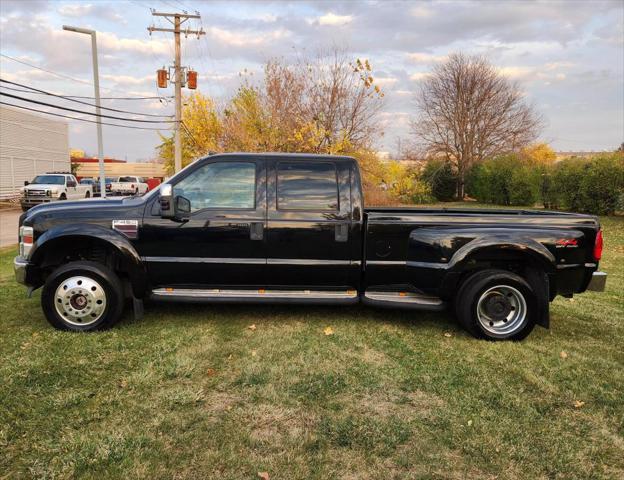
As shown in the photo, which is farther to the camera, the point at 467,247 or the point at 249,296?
the point at 249,296

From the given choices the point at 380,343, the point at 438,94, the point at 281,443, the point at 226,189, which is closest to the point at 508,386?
the point at 380,343

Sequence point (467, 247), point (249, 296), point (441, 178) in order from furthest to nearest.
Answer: point (441, 178)
point (249, 296)
point (467, 247)

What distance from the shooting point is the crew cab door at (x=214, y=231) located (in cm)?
Answer: 460

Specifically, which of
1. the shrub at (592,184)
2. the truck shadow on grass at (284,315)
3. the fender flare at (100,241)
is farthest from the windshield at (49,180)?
the shrub at (592,184)

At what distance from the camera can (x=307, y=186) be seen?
4746 millimetres

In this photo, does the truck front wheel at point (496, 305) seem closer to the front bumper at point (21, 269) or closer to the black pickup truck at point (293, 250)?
the black pickup truck at point (293, 250)

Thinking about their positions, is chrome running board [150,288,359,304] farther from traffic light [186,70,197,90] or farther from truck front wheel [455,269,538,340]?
traffic light [186,70,197,90]

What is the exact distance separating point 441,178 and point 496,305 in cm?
3200

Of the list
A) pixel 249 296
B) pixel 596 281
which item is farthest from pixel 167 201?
pixel 596 281

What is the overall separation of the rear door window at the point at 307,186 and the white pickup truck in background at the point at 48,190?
72.1 ft

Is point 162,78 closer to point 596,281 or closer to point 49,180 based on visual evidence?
point 49,180

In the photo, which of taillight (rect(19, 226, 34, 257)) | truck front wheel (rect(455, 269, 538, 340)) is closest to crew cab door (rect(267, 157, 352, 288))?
truck front wheel (rect(455, 269, 538, 340))

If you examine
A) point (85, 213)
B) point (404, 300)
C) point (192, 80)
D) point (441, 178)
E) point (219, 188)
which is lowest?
point (404, 300)

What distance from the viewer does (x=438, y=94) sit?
38.3 m
